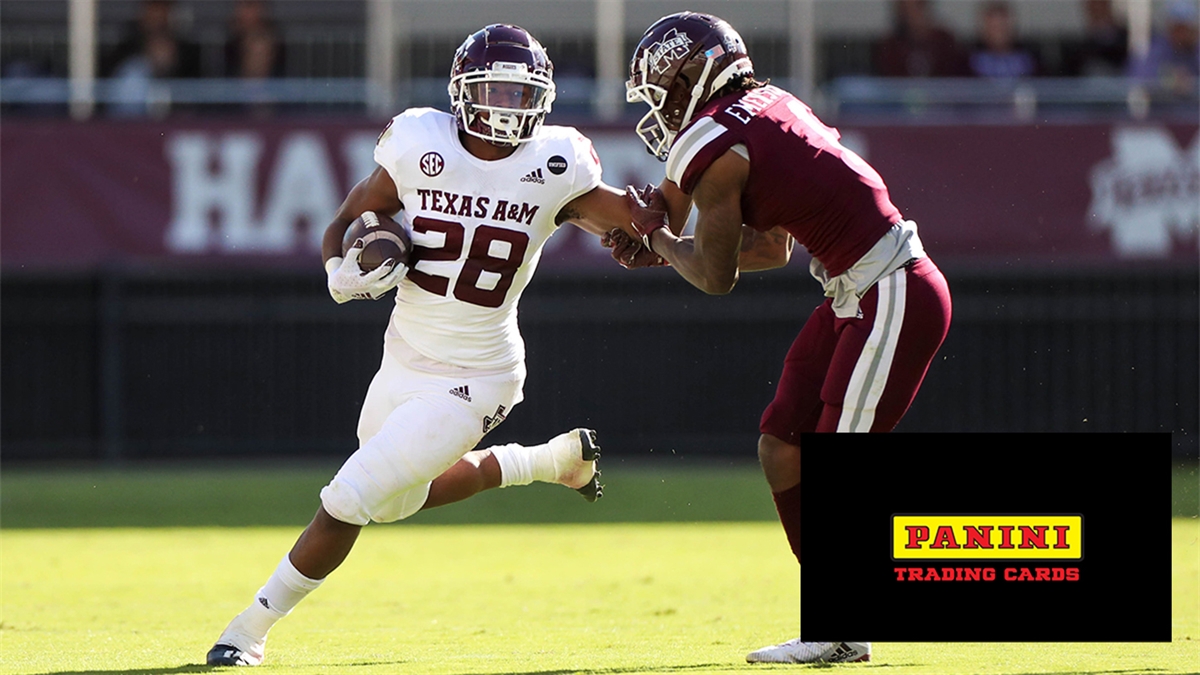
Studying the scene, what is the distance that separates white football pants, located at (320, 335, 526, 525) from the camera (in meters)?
5.21

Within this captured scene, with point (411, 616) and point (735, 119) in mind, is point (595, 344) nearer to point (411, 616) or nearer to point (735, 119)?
point (411, 616)

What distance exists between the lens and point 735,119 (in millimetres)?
5004

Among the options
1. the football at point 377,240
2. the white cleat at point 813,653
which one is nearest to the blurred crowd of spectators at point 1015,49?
the football at point 377,240

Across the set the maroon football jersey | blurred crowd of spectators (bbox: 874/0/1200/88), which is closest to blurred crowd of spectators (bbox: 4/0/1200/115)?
blurred crowd of spectators (bbox: 874/0/1200/88)

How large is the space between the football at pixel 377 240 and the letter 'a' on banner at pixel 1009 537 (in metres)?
→ 1.43

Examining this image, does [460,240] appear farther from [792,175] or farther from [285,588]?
[285,588]

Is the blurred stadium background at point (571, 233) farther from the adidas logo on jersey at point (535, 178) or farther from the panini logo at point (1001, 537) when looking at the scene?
the panini logo at point (1001, 537)

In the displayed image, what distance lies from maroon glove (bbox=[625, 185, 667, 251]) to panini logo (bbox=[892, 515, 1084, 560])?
124 centimetres

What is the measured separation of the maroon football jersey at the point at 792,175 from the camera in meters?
4.98

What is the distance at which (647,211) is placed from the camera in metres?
5.44

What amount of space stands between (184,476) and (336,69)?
11.5 ft

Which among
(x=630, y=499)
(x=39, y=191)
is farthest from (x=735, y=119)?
(x=39, y=191)

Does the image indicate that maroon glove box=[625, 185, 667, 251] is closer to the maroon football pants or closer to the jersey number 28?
the jersey number 28

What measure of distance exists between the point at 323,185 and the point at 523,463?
6.80 m
